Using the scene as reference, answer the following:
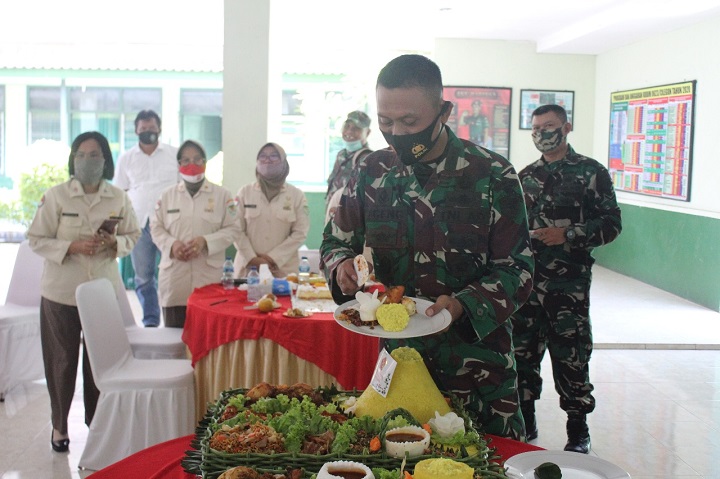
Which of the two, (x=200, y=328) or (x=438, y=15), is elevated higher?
(x=438, y=15)

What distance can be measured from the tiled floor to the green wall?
28.6 inches

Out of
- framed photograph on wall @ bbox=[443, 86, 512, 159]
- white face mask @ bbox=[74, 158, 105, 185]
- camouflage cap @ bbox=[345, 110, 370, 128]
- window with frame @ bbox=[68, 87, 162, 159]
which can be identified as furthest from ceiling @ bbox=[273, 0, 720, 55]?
window with frame @ bbox=[68, 87, 162, 159]

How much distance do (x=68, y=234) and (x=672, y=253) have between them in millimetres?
7616

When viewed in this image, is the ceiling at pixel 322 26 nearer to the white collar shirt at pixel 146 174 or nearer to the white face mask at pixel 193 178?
the white collar shirt at pixel 146 174

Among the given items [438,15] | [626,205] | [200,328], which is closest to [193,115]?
[438,15]

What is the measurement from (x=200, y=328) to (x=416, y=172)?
2237 mm

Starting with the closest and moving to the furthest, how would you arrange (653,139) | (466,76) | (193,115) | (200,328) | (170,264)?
(200,328) → (170,264) → (653,139) → (466,76) → (193,115)

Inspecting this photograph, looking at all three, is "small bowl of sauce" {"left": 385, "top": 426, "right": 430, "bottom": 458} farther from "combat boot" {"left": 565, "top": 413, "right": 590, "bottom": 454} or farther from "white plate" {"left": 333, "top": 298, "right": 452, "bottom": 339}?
"combat boot" {"left": 565, "top": 413, "right": 590, "bottom": 454}

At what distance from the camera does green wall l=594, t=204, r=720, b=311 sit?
8828 millimetres

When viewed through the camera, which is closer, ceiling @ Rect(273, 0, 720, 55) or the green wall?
the green wall

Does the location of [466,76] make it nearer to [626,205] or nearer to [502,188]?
[626,205]

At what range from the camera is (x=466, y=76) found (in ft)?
40.3

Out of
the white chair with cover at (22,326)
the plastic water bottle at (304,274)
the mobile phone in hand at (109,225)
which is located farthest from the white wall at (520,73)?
the mobile phone in hand at (109,225)

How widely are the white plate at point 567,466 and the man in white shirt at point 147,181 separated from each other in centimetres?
572
